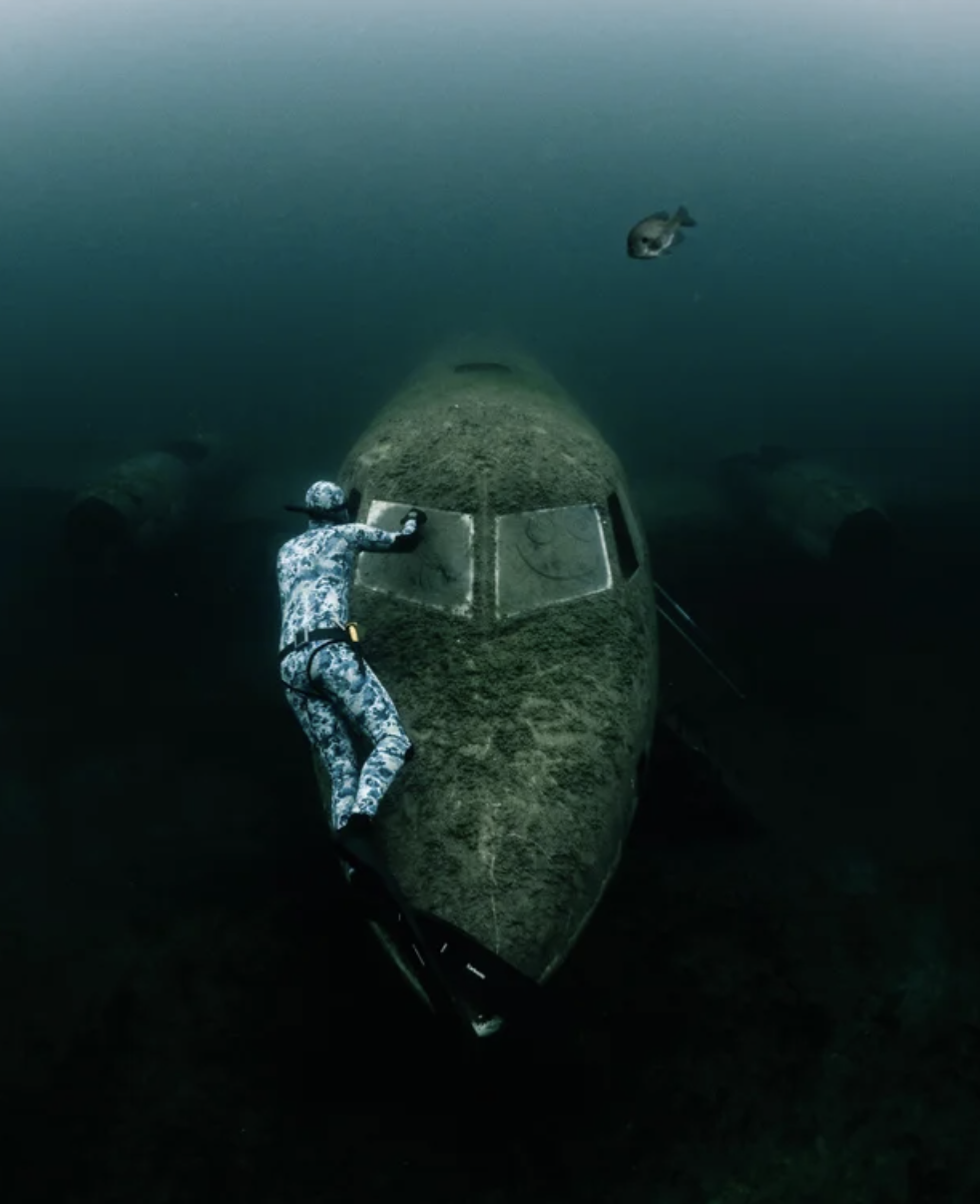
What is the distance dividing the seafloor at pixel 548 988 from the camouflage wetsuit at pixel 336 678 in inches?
94.0

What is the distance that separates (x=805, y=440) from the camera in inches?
810

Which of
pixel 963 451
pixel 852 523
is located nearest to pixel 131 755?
pixel 852 523

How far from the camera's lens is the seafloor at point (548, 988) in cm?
658

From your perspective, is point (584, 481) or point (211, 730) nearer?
point (584, 481)

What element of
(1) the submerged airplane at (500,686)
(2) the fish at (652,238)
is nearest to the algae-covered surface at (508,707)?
(1) the submerged airplane at (500,686)

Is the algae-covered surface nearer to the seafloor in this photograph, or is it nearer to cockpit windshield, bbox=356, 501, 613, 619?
cockpit windshield, bbox=356, 501, 613, 619

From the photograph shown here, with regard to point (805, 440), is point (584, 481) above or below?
above

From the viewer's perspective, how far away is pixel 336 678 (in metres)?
6.99

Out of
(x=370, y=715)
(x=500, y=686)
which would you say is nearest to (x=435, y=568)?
(x=500, y=686)

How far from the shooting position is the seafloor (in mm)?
6582

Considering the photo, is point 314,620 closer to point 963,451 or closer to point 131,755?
point 131,755

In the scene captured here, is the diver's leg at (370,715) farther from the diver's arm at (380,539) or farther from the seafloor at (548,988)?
the seafloor at (548,988)

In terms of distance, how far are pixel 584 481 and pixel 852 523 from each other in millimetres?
7404

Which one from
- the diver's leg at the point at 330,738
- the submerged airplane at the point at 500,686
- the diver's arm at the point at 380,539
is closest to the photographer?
the submerged airplane at the point at 500,686
